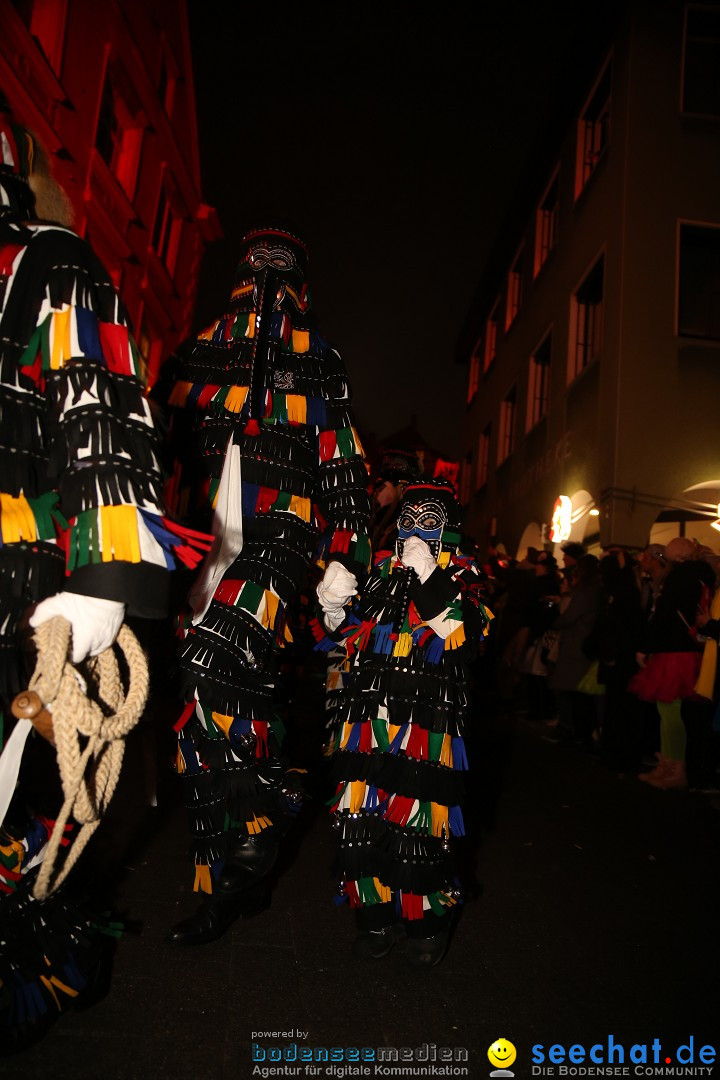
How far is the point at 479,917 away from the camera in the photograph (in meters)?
2.74

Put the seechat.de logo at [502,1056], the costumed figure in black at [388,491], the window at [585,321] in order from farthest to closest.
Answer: the window at [585,321] → the costumed figure in black at [388,491] → the seechat.de logo at [502,1056]

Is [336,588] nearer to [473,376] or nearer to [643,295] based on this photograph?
[643,295]

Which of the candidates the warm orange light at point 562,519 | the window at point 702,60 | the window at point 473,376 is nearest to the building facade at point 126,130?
the warm orange light at point 562,519

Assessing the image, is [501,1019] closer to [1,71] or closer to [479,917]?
[479,917]

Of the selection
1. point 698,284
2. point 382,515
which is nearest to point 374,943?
point 382,515

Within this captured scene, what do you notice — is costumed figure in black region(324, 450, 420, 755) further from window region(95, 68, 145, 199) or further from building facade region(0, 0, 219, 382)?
window region(95, 68, 145, 199)

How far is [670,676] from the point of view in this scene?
210 inches

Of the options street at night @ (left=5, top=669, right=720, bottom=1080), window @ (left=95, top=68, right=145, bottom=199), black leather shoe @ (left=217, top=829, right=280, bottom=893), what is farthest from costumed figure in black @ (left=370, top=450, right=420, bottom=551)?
window @ (left=95, top=68, right=145, bottom=199)

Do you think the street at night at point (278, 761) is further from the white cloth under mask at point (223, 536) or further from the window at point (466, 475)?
the window at point (466, 475)

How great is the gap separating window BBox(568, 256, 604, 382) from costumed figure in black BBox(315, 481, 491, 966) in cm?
1012

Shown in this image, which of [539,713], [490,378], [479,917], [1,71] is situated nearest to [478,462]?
[490,378]

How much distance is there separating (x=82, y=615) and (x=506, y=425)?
1772 cm

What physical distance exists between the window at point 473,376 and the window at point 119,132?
467 inches

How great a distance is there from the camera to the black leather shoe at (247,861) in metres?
2.29
